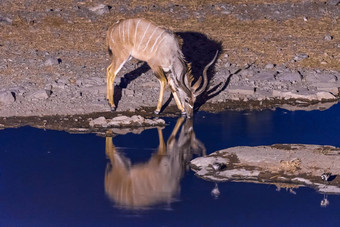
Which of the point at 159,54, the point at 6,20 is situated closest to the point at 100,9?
the point at 6,20

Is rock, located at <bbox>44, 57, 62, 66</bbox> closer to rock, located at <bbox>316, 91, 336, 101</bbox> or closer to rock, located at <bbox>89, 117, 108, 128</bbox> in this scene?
rock, located at <bbox>89, 117, 108, 128</bbox>

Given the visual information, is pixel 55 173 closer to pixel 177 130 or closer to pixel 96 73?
pixel 177 130

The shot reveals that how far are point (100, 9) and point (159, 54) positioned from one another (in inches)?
224

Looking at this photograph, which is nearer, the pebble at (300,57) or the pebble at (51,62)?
the pebble at (51,62)

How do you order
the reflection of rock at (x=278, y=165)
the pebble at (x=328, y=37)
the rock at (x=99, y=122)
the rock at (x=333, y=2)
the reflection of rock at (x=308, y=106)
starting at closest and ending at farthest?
the reflection of rock at (x=278, y=165), the rock at (x=99, y=122), the reflection of rock at (x=308, y=106), the pebble at (x=328, y=37), the rock at (x=333, y=2)

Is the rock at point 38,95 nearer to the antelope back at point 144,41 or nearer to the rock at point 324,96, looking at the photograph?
the antelope back at point 144,41

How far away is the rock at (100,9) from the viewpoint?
55.6 feet

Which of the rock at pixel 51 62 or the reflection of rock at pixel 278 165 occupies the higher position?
the rock at pixel 51 62

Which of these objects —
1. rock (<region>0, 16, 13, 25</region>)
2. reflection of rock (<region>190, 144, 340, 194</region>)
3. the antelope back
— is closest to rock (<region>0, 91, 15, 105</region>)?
the antelope back

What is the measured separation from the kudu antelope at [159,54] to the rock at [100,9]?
507 cm

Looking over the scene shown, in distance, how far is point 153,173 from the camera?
31.7ft

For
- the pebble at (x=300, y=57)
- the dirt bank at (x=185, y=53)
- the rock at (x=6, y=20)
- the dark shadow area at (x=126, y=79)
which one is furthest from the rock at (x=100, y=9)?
the pebble at (x=300, y=57)

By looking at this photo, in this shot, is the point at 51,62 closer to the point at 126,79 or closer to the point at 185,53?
the point at 126,79

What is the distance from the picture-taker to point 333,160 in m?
9.70
